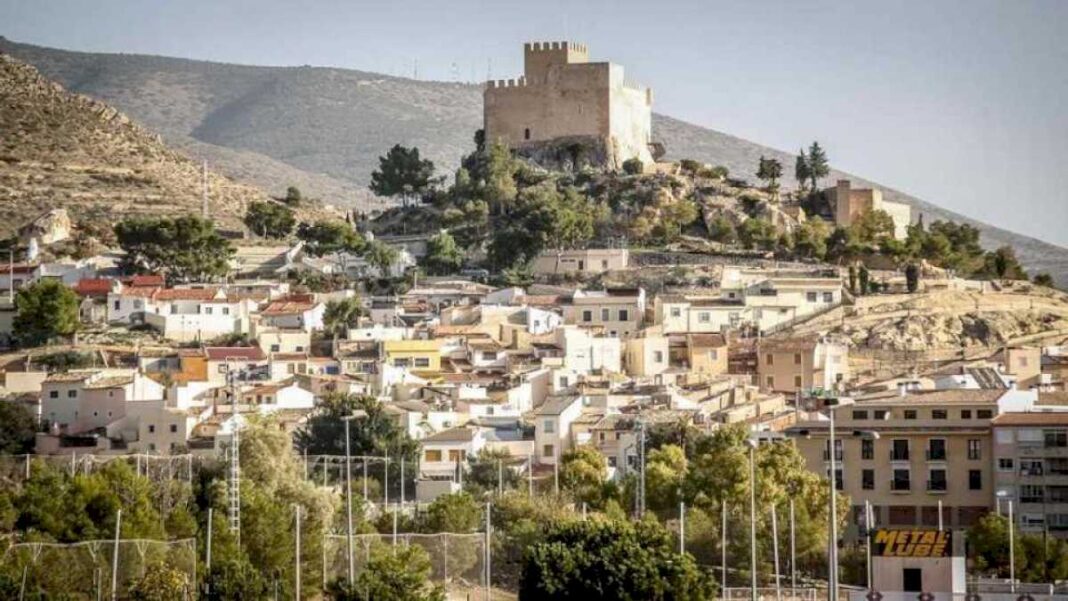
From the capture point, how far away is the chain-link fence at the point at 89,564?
2044 inches

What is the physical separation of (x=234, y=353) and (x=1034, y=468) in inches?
1009

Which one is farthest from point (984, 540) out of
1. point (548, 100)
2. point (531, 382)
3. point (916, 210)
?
Result: point (916, 210)

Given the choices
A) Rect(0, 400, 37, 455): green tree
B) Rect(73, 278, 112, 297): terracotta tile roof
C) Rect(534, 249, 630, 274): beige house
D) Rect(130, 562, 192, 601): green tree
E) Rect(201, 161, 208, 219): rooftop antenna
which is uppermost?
Rect(201, 161, 208, 219): rooftop antenna

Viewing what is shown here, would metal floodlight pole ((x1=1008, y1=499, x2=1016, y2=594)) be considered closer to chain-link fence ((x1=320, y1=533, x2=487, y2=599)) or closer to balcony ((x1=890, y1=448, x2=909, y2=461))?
balcony ((x1=890, y1=448, x2=909, y2=461))

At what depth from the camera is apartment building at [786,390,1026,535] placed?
2648 inches

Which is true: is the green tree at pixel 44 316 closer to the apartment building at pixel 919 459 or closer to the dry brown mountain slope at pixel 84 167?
the dry brown mountain slope at pixel 84 167

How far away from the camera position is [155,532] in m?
56.6

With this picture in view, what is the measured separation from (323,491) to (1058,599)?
1754 centimetres

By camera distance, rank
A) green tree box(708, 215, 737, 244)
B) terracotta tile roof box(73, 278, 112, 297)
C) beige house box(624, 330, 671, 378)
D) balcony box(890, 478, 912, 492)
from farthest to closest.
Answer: green tree box(708, 215, 737, 244) < terracotta tile roof box(73, 278, 112, 297) < beige house box(624, 330, 671, 378) < balcony box(890, 478, 912, 492)

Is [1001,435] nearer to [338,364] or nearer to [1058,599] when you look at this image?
[1058,599]

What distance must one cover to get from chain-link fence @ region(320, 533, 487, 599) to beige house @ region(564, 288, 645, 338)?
114ft

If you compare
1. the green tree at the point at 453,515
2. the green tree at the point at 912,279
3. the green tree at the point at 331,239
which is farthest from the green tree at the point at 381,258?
the green tree at the point at 453,515

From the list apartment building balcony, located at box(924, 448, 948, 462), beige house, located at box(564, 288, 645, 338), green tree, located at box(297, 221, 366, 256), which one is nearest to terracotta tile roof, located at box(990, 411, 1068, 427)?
apartment building balcony, located at box(924, 448, 948, 462)

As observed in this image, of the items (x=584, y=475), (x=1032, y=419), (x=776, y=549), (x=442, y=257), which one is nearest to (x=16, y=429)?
(x=584, y=475)
